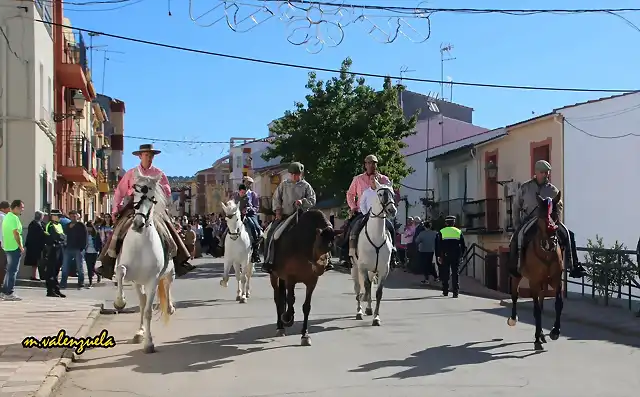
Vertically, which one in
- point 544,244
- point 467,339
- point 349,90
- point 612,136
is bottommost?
point 467,339

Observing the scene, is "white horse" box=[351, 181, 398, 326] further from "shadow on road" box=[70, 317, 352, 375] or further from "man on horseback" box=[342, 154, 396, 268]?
"shadow on road" box=[70, 317, 352, 375]

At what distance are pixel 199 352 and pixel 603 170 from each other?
62.4ft

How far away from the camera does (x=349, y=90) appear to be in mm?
32625

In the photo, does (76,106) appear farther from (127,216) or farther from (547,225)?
(547,225)

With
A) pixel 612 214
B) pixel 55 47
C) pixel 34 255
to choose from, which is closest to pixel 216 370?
pixel 34 255

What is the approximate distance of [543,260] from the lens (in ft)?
35.2

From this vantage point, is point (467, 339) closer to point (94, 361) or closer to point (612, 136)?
point (94, 361)

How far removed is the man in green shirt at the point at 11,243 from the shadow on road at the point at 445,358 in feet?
31.6

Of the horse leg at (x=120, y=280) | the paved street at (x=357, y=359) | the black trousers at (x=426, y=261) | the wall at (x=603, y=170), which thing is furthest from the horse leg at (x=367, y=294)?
the wall at (x=603, y=170)

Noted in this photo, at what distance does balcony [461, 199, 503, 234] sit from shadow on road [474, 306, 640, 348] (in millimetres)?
15274

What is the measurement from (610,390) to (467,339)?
3478 mm

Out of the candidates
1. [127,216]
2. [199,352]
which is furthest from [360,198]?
[127,216]

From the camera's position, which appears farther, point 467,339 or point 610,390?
point 467,339

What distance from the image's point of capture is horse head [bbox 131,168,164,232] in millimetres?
9508
